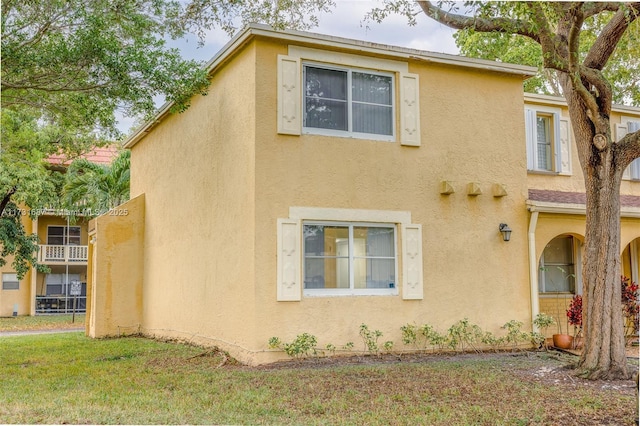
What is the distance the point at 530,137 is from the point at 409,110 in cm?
381

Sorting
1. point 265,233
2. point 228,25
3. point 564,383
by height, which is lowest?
Answer: point 564,383

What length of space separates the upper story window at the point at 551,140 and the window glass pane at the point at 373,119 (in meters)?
4.16

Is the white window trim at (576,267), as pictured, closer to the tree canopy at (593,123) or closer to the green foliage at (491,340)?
the green foliage at (491,340)

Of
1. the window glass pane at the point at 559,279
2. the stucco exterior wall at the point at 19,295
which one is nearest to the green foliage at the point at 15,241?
the stucco exterior wall at the point at 19,295

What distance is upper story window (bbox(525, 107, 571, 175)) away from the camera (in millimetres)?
14281

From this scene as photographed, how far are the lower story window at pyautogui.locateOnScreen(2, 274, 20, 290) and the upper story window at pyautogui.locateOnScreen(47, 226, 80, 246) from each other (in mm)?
2613

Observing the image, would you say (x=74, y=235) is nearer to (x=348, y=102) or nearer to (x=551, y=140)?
(x=348, y=102)

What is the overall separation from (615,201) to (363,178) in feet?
13.7

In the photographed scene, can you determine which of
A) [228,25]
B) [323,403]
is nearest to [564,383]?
[323,403]

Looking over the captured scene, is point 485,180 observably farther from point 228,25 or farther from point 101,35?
point 101,35

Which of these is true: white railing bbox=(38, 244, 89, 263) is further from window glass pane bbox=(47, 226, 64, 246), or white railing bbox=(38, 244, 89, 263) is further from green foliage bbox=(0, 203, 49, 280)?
green foliage bbox=(0, 203, 49, 280)

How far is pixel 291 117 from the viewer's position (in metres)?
10.8

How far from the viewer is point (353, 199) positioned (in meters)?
11.2

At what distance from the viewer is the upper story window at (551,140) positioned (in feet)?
46.9
